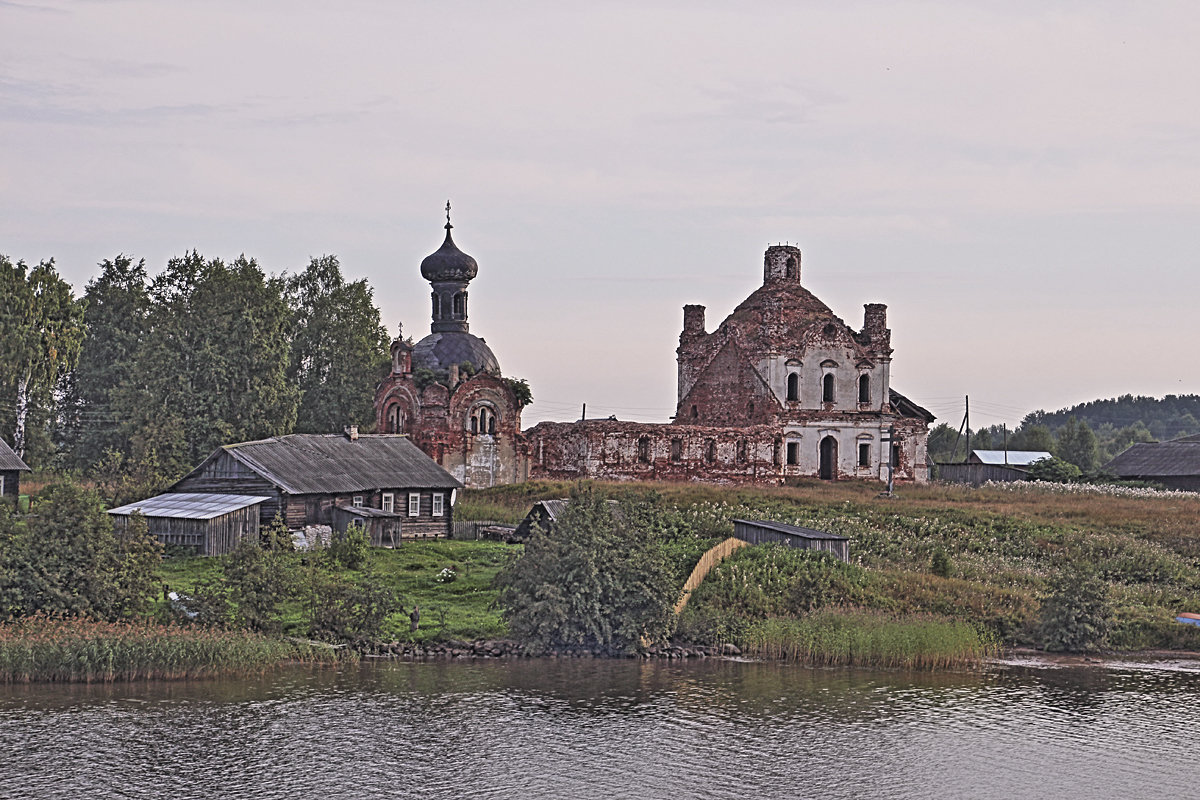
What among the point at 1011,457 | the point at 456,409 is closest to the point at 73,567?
the point at 456,409

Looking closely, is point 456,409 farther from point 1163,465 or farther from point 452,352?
point 1163,465

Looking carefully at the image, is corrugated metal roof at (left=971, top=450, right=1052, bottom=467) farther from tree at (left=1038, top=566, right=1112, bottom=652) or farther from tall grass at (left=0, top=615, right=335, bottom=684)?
tall grass at (left=0, top=615, right=335, bottom=684)

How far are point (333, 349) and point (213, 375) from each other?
38.2 ft

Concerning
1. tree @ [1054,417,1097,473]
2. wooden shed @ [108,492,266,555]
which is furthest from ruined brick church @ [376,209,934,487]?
tree @ [1054,417,1097,473]

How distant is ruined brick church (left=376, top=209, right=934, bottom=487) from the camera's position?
179 feet

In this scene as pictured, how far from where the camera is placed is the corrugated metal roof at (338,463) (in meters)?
38.2

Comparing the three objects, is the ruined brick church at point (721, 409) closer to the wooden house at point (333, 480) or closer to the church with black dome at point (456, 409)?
the church with black dome at point (456, 409)

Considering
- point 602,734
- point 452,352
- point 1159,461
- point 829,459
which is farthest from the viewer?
point 1159,461

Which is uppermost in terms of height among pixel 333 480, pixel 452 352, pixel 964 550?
pixel 452 352

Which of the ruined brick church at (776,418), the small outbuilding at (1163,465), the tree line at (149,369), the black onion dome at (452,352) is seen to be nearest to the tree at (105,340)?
the tree line at (149,369)

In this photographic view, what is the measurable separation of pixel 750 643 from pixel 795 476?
97.8 ft

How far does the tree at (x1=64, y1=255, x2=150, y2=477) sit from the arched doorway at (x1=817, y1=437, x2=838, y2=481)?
3079 centimetres

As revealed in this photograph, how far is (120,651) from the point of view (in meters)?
24.3

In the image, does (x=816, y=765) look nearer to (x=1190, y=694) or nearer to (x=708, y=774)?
(x=708, y=774)
